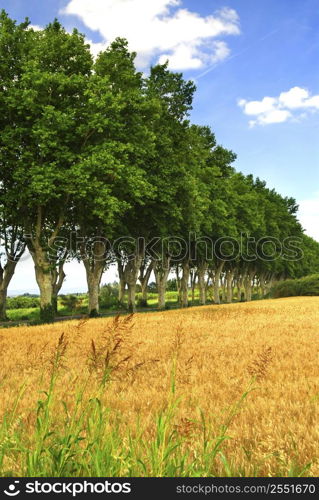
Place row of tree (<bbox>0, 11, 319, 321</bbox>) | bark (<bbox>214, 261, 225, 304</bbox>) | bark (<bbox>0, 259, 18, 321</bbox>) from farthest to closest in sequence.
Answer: bark (<bbox>214, 261, 225, 304</bbox>) → bark (<bbox>0, 259, 18, 321</bbox>) → row of tree (<bbox>0, 11, 319, 321</bbox>)

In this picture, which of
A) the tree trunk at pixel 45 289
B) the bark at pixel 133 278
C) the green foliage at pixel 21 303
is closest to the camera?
the tree trunk at pixel 45 289

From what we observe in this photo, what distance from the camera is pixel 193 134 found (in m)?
38.9

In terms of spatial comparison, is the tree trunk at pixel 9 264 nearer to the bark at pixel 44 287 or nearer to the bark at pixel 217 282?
the bark at pixel 44 287

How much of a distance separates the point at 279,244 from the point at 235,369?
244ft

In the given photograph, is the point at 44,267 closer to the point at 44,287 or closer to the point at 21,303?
the point at 44,287

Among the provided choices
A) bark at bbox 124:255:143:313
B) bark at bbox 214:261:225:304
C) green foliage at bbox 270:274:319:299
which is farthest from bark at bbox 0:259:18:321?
green foliage at bbox 270:274:319:299

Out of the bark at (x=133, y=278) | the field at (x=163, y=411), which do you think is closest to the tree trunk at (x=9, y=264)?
the bark at (x=133, y=278)

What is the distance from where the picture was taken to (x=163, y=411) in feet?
17.2

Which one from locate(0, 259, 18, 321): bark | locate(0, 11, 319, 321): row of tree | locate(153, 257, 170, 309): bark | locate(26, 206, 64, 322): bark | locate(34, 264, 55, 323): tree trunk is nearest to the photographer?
locate(0, 11, 319, 321): row of tree

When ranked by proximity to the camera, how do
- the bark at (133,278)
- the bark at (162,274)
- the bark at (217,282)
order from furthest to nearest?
1. the bark at (217,282)
2. the bark at (162,274)
3. the bark at (133,278)

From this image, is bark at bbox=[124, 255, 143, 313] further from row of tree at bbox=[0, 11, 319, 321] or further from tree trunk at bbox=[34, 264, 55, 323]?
tree trunk at bbox=[34, 264, 55, 323]

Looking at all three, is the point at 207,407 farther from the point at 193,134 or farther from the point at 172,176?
the point at 193,134

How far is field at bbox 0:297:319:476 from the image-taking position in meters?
3.13

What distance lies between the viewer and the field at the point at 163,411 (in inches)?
123
